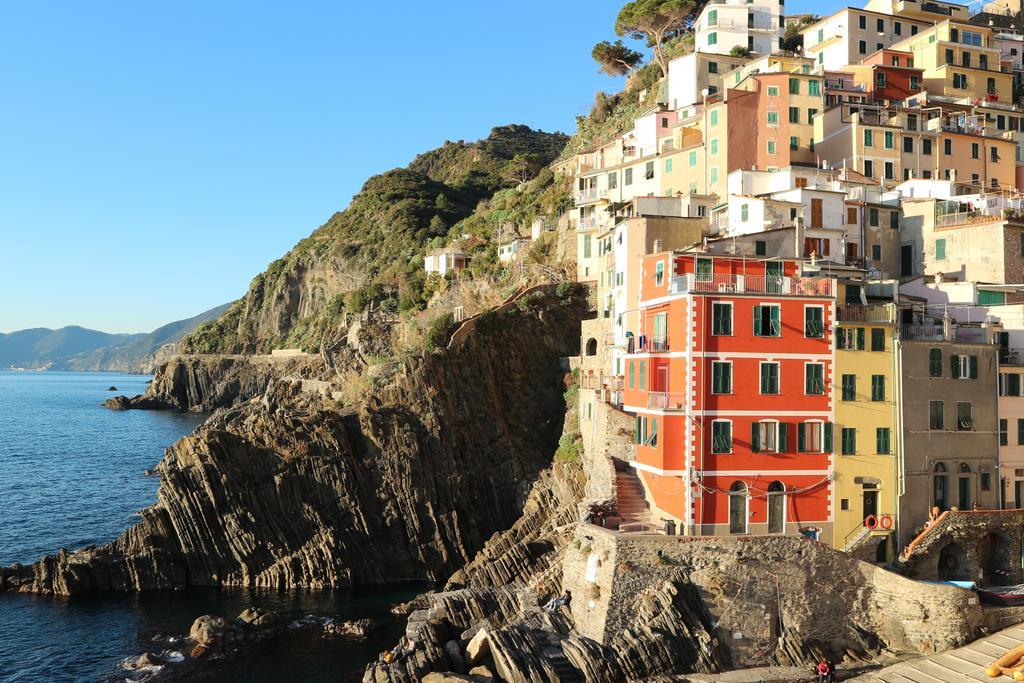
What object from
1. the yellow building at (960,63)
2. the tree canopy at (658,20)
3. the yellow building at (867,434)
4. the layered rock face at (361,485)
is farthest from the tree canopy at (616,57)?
the yellow building at (867,434)

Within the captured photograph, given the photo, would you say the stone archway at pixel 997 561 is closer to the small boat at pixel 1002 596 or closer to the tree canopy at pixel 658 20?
the small boat at pixel 1002 596

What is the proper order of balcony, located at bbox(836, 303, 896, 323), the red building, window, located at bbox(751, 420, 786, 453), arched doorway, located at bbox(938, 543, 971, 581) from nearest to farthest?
the red building, window, located at bbox(751, 420, 786, 453), arched doorway, located at bbox(938, 543, 971, 581), balcony, located at bbox(836, 303, 896, 323)

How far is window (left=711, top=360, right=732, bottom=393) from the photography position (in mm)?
37219

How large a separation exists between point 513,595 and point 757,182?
106 ft

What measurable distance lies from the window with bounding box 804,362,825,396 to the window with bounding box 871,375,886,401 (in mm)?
2383

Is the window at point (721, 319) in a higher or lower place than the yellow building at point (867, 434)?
higher

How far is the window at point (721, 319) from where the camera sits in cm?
3738

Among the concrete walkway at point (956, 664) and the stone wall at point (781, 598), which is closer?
the concrete walkway at point (956, 664)

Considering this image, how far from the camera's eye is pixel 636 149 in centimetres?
7425

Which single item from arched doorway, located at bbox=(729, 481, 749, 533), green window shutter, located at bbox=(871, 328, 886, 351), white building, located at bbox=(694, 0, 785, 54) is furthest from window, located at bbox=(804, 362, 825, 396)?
white building, located at bbox=(694, 0, 785, 54)

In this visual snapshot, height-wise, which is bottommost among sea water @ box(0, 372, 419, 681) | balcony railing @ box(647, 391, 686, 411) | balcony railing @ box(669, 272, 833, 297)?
sea water @ box(0, 372, 419, 681)

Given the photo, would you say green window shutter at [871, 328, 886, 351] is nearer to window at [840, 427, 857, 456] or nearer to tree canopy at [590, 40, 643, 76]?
window at [840, 427, 857, 456]

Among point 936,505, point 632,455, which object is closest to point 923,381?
point 936,505

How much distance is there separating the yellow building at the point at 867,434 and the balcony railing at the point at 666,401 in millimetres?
6845
